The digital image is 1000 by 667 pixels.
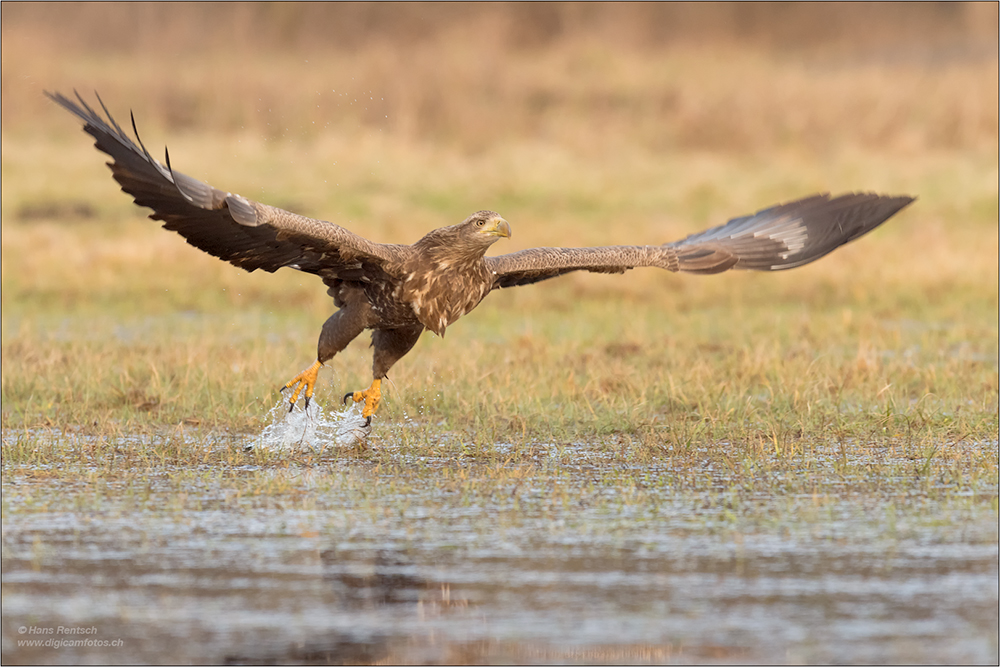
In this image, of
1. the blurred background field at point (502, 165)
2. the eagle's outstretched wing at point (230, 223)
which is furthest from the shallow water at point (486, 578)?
the blurred background field at point (502, 165)

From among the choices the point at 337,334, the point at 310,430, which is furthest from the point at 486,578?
the point at 337,334

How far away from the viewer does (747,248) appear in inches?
361

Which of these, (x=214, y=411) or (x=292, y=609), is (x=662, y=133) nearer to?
(x=214, y=411)

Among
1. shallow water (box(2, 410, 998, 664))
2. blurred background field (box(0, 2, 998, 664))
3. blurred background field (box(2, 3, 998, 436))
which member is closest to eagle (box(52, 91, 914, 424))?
blurred background field (box(0, 2, 998, 664))

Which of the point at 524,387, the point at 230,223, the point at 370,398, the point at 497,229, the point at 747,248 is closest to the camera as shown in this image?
the point at 230,223

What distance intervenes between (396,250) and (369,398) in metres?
→ 0.94

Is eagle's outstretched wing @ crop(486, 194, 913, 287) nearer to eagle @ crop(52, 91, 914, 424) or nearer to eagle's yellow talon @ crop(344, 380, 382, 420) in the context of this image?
eagle @ crop(52, 91, 914, 424)

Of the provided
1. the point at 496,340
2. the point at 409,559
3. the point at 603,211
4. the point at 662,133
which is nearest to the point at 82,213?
the point at 603,211

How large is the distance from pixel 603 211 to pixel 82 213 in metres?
6.14

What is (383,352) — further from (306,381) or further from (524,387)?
(524,387)

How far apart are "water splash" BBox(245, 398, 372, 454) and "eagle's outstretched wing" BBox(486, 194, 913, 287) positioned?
112 centimetres

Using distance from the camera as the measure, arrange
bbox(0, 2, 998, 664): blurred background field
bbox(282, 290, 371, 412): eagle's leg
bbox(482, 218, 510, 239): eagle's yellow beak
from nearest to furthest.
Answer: bbox(0, 2, 998, 664): blurred background field → bbox(482, 218, 510, 239): eagle's yellow beak → bbox(282, 290, 371, 412): eagle's leg

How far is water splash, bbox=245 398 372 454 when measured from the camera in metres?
7.87

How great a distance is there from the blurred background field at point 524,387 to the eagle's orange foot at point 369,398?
0.19 meters
